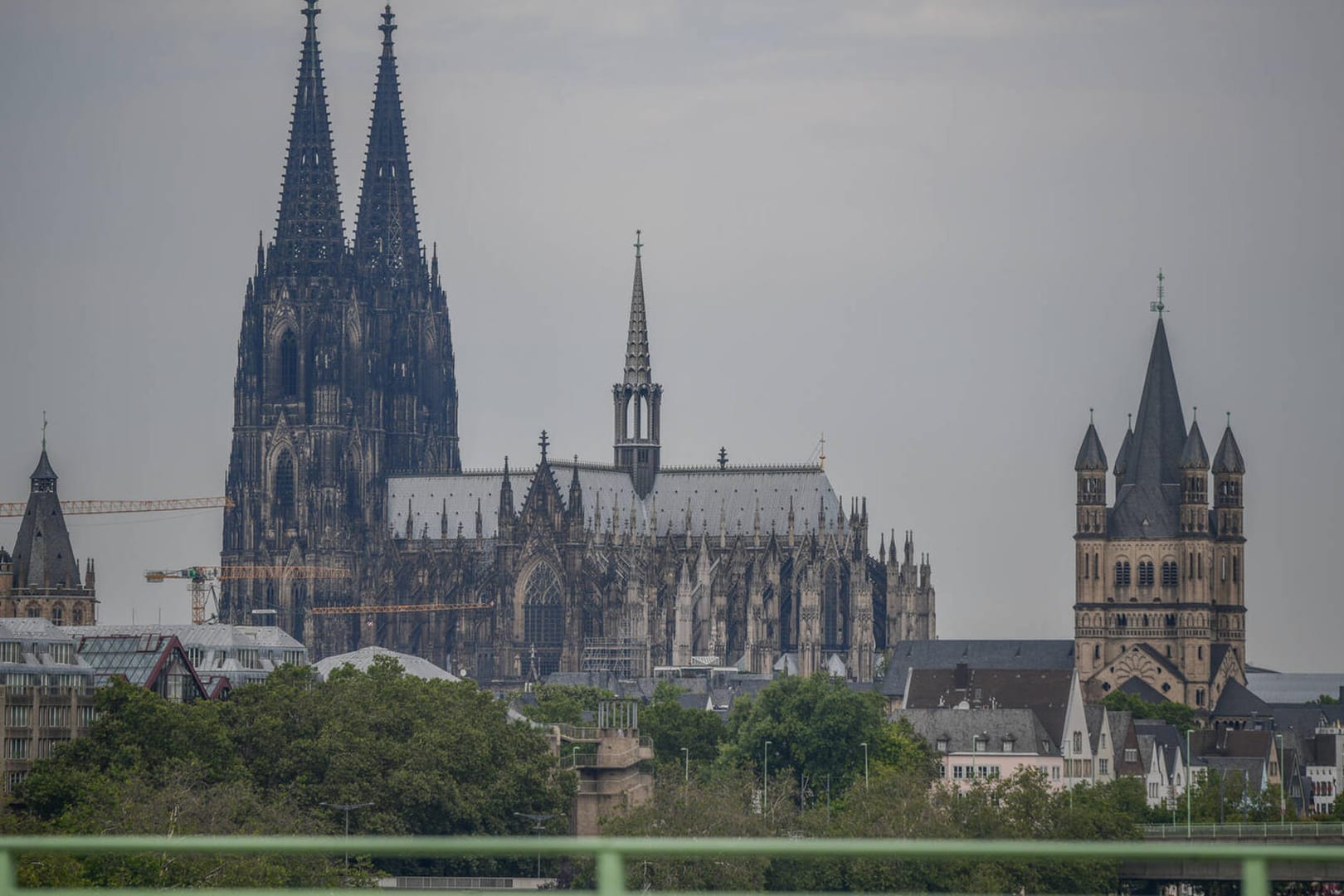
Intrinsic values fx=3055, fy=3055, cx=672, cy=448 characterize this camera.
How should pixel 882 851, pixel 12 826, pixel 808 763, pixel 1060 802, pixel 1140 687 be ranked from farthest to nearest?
1. pixel 1140 687
2. pixel 808 763
3. pixel 1060 802
4. pixel 12 826
5. pixel 882 851

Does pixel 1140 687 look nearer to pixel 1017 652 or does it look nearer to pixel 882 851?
pixel 1017 652

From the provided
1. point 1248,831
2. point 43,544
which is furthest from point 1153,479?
point 1248,831

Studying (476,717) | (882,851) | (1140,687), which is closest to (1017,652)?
(1140,687)

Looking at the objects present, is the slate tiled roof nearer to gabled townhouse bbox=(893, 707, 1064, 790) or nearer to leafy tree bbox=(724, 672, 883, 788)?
gabled townhouse bbox=(893, 707, 1064, 790)

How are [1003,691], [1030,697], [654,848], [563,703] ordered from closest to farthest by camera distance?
[654,848]
[1030,697]
[1003,691]
[563,703]

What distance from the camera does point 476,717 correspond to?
114 m

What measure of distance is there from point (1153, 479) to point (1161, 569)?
6080mm

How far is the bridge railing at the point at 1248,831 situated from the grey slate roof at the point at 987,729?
21812 millimetres

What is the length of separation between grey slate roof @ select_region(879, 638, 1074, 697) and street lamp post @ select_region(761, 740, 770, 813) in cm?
5536

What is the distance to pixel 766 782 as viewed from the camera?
123312 mm

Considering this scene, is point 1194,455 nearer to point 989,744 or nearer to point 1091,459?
point 1091,459

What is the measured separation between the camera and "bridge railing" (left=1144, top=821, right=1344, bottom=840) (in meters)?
110

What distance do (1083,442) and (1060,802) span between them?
94.8 meters

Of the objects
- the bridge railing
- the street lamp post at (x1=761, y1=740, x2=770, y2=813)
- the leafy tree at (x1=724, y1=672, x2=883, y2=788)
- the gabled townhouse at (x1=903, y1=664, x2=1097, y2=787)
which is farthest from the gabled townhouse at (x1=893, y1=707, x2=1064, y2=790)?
the bridge railing
